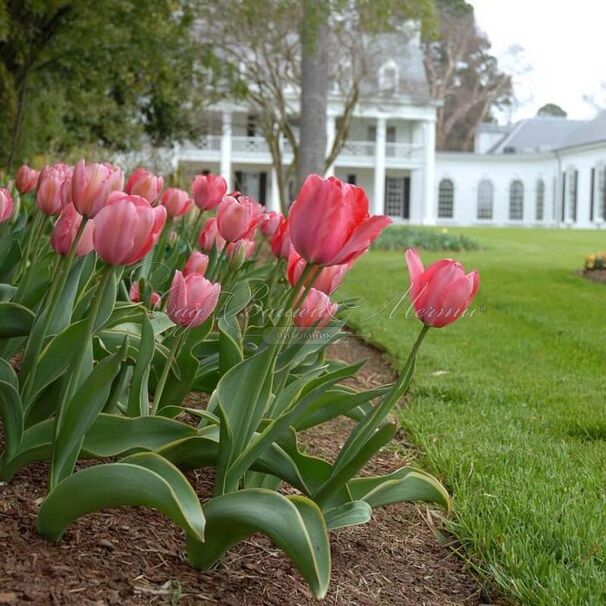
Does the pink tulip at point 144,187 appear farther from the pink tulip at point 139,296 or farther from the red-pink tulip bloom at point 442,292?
the red-pink tulip bloom at point 442,292

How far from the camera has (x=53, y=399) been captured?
1.70m

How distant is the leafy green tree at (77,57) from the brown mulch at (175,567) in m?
7.00

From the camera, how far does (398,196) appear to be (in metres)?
37.0

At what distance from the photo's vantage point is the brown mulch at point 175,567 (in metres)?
1.30

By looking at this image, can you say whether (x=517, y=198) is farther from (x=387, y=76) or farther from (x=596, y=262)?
(x=596, y=262)

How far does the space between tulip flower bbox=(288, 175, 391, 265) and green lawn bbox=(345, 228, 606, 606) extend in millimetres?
665

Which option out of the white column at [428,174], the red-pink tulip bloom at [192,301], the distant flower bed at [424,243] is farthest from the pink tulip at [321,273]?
the white column at [428,174]

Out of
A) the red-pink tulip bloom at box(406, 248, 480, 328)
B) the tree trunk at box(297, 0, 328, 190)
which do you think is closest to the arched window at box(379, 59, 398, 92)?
the tree trunk at box(297, 0, 328, 190)

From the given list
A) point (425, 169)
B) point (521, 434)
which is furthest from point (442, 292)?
point (425, 169)

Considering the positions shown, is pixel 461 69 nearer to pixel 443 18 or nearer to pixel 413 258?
pixel 443 18

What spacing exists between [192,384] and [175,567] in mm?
644

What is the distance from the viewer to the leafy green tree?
923 cm

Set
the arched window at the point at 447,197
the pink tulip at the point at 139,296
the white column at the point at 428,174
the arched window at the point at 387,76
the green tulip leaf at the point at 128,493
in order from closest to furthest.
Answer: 1. the green tulip leaf at the point at 128,493
2. the pink tulip at the point at 139,296
3. the arched window at the point at 387,76
4. the white column at the point at 428,174
5. the arched window at the point at 447,197

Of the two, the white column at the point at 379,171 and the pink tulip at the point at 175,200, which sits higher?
the white column at the point at 379,171
